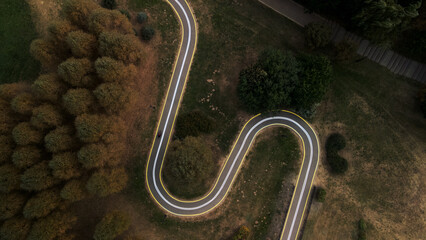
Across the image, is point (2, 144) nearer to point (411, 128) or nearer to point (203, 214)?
point (203, 214)

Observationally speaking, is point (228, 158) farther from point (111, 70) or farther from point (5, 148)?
point (5, 148)

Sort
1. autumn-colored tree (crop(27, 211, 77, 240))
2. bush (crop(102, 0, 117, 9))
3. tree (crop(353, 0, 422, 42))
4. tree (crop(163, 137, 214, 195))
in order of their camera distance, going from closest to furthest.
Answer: autumn-colored tree (crop(27, 211, 77, 240)) → tree (crop(353, 0, 422, 42)) → tree (crop(163, 137, 214, 195)) → bush (crop(102, 0, 117, 9))

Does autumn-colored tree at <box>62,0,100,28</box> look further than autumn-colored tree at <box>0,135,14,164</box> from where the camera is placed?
Yes

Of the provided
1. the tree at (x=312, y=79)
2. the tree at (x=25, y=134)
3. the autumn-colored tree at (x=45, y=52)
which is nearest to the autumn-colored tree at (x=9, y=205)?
the tree at (x=25, y=134)

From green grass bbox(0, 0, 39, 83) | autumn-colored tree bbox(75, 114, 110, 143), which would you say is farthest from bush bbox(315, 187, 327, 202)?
green grass bbox(0, 0, 39, 83)

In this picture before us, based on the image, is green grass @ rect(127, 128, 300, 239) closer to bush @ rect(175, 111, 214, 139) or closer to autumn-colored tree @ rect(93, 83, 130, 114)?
bush @ rect(175, 111, 214, 139)

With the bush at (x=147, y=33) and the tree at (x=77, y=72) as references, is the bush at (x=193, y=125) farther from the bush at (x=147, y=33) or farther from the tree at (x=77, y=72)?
the bush at (x=147, y=33)

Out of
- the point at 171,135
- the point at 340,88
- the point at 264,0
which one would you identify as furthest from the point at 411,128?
the point at 171,135
